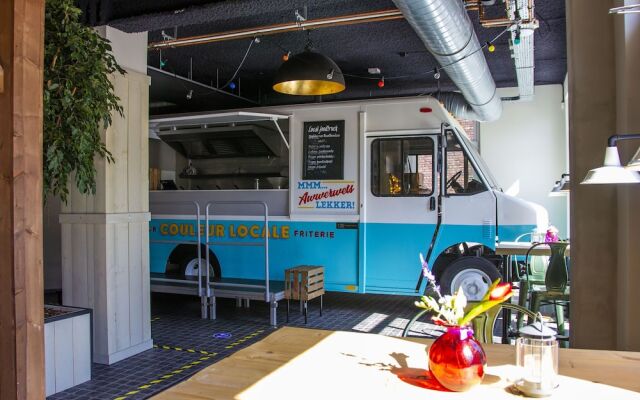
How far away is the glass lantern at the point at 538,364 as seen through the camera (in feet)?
5.53

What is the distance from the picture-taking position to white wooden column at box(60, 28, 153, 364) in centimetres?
488

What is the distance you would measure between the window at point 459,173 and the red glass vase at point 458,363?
5.01 meters

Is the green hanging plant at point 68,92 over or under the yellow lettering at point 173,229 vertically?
over

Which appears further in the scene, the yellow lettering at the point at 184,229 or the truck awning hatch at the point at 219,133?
the yellow lettering at the point at 184,229

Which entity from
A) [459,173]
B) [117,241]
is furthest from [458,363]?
[459,173]

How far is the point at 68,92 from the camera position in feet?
12.8

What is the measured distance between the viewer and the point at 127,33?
512 cm

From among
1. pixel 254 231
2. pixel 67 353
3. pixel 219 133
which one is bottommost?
pixel 67 353

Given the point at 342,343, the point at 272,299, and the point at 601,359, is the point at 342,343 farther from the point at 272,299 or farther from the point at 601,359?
the point at 272,299

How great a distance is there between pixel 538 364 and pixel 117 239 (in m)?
4.12

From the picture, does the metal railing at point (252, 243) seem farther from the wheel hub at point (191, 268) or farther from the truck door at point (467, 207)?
the truck door at point (467, 207)

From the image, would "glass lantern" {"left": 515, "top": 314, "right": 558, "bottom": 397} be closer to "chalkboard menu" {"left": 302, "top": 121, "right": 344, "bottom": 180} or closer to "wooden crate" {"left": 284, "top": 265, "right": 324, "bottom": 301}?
"wooden crate" {"left": 284, "top": 265, "right": 324, "bottom": 301}

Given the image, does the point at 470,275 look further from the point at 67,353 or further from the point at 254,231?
the point at 67,353

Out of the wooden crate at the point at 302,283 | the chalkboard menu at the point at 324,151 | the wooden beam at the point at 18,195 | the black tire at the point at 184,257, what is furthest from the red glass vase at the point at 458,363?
the black tire at the point at 184,257
